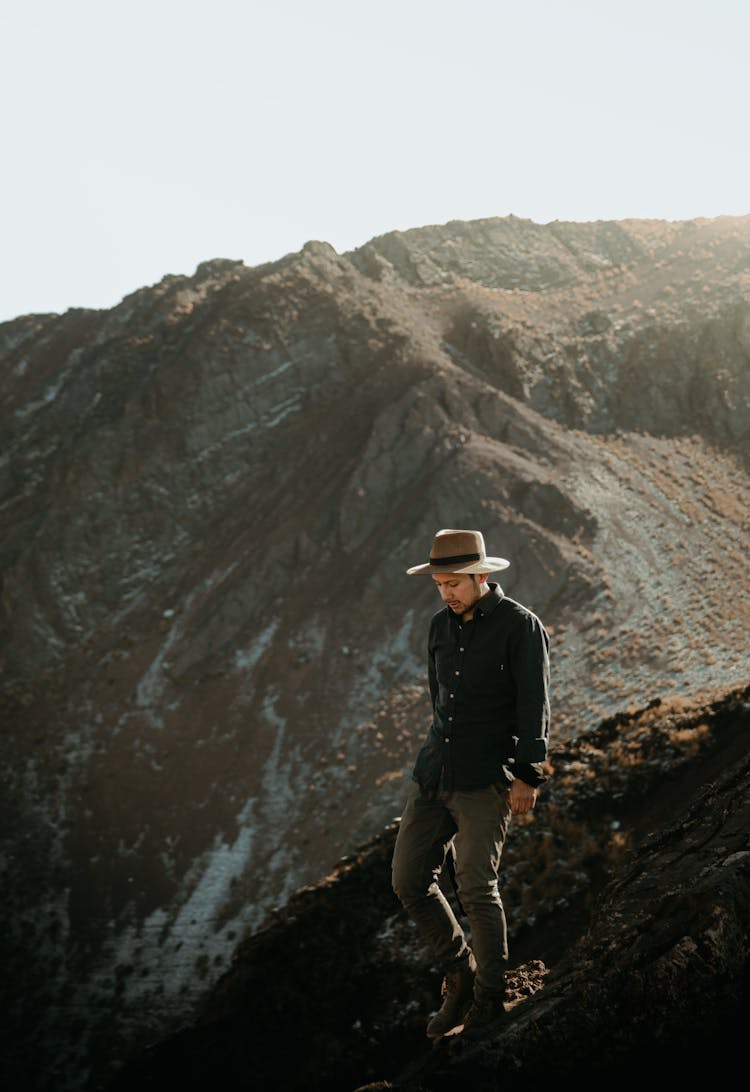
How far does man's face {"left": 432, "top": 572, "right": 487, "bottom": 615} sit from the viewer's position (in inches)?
234

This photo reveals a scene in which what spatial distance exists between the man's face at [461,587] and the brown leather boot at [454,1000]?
92.7 inches

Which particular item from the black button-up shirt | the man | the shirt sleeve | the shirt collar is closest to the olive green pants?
the man

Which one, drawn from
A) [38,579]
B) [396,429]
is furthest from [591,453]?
[38,579]

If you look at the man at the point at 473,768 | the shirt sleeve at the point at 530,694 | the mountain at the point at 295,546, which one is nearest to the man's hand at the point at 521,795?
the man at the point at 473,768

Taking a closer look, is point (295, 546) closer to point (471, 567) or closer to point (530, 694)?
point (471, 567)

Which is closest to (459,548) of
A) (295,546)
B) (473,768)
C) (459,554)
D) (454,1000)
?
(459,554)

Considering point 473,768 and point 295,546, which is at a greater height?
point 295,546

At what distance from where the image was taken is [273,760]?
88.0 feet

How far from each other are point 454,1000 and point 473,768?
5.28 feet

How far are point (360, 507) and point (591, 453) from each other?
9127mm

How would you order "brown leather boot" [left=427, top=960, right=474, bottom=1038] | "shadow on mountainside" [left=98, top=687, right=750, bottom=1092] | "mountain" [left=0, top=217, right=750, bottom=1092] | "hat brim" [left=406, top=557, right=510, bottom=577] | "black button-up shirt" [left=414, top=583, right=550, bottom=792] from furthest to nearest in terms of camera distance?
"mountain" [left=0, top=217, right=750, bottom=1092]
"brown leather boot" [left=427, top=960, right=474, bottom=1038]
"hat brim" [left=406, top=557, right=510, bottom=577]
"black button-up shirt" [left=414, top=583, right=550, bottom=792]
"shadow on mountainside" [left=98, top=687, right=750, bottom=1092]

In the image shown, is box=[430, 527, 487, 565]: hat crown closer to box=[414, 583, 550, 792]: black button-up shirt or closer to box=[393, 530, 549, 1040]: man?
box=[393, 530, 549, 1040]: man

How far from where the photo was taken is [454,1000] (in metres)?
6.17

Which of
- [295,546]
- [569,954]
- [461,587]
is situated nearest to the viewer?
[461,587]
